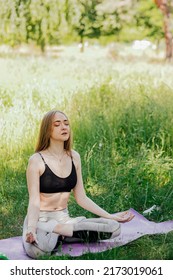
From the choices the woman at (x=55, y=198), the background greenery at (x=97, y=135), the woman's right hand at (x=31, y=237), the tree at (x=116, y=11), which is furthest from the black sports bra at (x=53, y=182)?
the tree at (x=116, y=11)

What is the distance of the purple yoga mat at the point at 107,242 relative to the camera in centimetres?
323

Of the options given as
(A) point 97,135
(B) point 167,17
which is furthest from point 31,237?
(B) point 167,17

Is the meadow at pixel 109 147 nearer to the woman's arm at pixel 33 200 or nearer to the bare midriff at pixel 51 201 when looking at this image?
the woman's arm at pixel 33 200

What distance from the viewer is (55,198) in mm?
3354

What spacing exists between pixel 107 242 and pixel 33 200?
1.55ft

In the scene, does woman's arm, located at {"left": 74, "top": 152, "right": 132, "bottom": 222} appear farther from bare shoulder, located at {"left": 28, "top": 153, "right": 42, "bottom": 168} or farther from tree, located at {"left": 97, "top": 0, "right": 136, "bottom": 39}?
tree, located at {"left": 97, "top": 0, "right": 136, "bottom": 39}

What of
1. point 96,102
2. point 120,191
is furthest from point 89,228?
point 96,102

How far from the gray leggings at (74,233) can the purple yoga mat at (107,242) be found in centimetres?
4

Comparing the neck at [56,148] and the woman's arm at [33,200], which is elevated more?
the neck at [56,148]

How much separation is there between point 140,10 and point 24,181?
581 inches

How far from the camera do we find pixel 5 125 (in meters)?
5.26

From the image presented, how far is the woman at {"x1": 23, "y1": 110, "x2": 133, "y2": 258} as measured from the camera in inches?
125

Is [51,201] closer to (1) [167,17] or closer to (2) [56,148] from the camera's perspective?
(2) [56,148]
